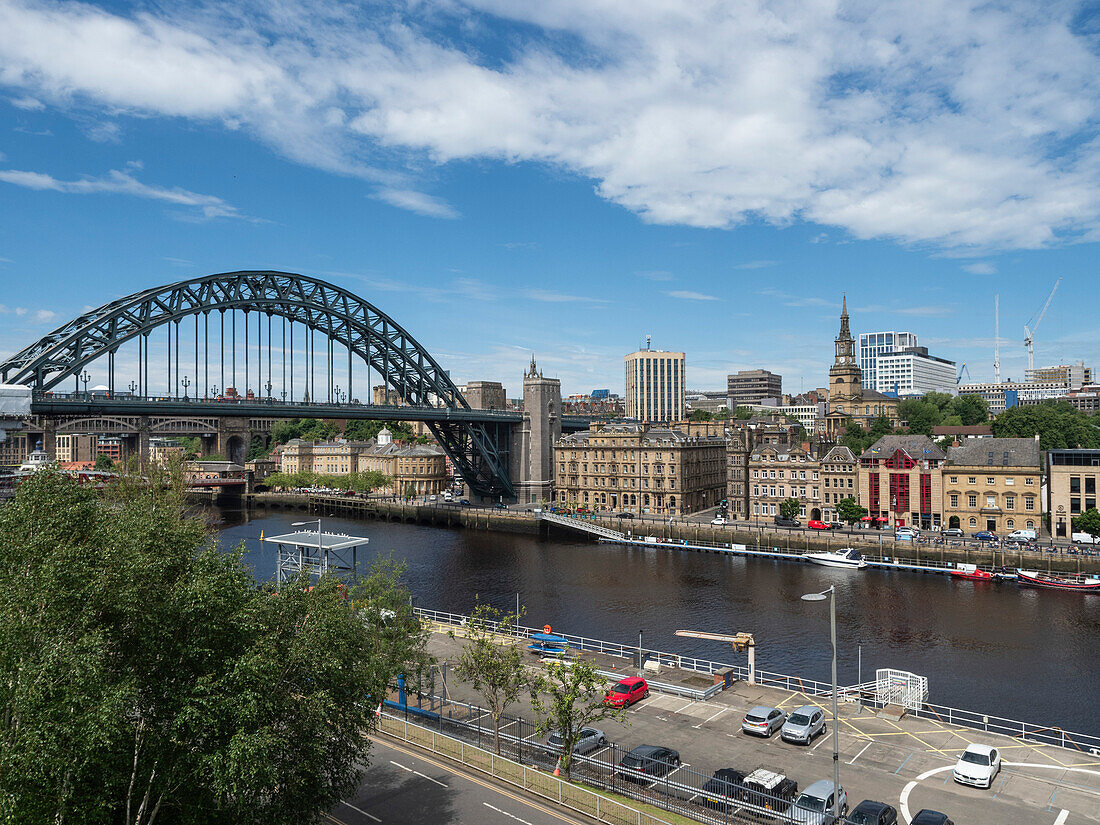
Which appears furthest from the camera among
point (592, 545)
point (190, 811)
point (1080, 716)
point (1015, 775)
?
point (592, 545)

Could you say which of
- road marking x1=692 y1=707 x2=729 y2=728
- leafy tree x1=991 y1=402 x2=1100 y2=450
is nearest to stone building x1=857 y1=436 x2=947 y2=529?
leafy tree x1=991 y1=402 x2=1100 y2=450

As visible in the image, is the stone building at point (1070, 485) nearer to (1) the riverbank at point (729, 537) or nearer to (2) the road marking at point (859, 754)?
(1) the riverbank at point (729, 537)

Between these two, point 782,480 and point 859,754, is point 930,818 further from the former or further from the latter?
point 782,480

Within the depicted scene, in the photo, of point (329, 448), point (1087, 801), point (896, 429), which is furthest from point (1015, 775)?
point (329, 448)

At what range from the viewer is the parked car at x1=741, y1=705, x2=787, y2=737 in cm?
2805

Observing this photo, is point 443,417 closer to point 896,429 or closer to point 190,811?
point 896,429

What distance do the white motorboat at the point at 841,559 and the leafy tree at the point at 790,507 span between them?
566 inches

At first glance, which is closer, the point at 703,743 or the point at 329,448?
the point at 703,743

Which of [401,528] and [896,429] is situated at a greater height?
[896,429]

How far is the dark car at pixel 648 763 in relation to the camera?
2414 centimetres

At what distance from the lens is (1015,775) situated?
→ 25188 mm

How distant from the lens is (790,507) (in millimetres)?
88938

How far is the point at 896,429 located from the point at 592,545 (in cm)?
6513

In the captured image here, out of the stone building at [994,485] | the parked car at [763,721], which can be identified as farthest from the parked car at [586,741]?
the stone building at [994,485]
